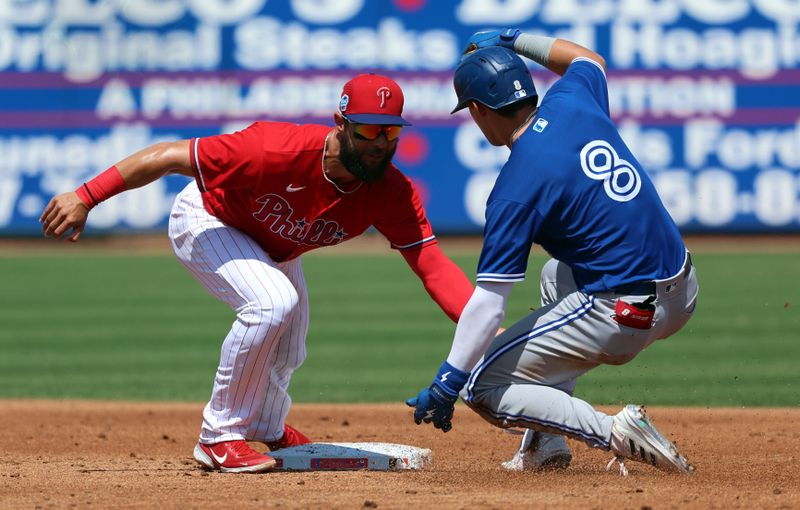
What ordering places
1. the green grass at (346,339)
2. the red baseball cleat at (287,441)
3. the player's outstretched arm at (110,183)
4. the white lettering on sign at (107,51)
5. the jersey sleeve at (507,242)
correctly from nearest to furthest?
1. the jersey sleeve at (507,242)
2. the player's outstretched arm at (110,183)
3. the red baseball cleat at (287,441)
4. the green grass at (346,339)
5. the white lettering on sign at (107,51)

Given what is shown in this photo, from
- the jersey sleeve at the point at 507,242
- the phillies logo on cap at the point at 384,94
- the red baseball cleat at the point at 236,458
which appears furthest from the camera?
the red baseball cleat at the point at 236,458

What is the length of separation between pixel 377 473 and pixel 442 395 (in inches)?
31.7

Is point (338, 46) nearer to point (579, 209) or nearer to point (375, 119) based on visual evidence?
point (375, 119)

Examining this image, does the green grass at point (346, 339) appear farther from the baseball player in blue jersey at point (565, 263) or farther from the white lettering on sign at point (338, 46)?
the white lettering on sign at point (338, 46)

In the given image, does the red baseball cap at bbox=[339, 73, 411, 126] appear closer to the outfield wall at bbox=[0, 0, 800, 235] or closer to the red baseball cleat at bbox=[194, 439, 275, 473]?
the red baseball cleat at bbox=[194, 439, 275, 473]

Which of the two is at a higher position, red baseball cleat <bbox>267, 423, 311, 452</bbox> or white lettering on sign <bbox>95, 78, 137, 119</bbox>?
white lettering on sign <bbox>95, 78, 137, 119</bbox>

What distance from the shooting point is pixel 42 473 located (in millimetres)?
5438

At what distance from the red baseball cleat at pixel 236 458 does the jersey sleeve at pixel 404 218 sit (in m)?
1.14

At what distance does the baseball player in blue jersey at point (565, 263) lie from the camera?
15.4ft

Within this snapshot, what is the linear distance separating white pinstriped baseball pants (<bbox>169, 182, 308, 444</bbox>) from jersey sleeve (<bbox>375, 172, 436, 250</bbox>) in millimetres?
529

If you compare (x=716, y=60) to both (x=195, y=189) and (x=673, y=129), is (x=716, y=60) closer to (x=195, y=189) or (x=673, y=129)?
(x=673, y=129)

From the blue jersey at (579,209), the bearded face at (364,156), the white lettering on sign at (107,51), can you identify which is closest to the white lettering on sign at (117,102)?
the white lettering on sign at (107,51)

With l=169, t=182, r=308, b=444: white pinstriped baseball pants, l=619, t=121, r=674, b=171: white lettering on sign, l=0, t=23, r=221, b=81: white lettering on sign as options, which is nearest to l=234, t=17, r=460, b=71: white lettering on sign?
l=0, t=23, r=221, b=81: white lettering on sign

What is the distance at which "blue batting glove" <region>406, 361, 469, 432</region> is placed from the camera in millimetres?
4738
